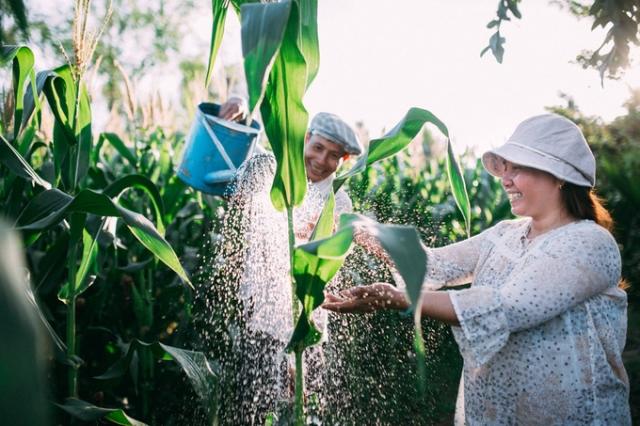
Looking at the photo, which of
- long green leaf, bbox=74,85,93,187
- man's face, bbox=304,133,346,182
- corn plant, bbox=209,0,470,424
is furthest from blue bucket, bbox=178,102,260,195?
corn plant, bbox=209,0,470,424

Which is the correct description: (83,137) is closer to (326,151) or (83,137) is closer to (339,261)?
(326,151)

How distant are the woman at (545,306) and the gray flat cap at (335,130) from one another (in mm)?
934

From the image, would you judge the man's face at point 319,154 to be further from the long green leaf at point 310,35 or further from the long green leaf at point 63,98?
the long green leaf at point 310,35

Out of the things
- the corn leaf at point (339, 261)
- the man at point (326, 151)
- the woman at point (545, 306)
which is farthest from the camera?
the man at point (326, 151)

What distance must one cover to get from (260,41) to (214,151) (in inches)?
74.7

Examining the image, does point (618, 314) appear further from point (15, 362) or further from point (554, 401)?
point (15, 362)

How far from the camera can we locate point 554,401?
5.79 ft

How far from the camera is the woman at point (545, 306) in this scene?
5.64 ft

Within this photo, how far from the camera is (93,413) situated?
6.38 ft

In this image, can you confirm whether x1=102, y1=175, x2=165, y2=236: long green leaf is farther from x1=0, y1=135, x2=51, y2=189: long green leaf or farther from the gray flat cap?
the gray flat cap

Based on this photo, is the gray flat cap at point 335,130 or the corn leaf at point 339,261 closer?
the corn leaf at point 339,261

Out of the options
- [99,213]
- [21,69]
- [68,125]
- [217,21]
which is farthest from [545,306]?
[21,69]

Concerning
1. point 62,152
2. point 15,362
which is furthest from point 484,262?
point 15,362

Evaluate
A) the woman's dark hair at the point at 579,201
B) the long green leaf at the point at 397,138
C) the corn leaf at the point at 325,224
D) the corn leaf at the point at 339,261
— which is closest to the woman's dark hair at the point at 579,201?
the woman's dark hair at the point at 579,201
